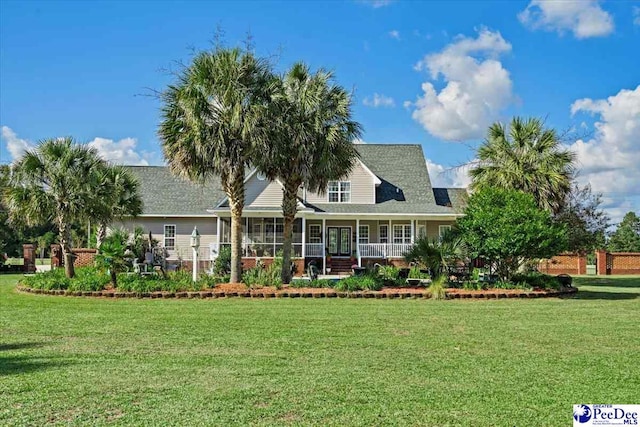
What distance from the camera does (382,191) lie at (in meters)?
Answer: 31.8

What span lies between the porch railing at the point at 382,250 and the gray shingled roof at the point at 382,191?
5.40ft

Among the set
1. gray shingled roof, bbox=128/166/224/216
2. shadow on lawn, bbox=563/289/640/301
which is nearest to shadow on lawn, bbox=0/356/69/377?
shadow on lawn, bbox=563/289/640/301

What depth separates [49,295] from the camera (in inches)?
706

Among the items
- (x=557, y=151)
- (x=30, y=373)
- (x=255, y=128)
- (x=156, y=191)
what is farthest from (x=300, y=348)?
(x=156, y=191)

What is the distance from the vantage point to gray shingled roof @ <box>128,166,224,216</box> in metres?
32.2

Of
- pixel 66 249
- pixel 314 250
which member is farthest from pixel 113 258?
pixel 314 250

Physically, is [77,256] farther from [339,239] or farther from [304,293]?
[304,293]

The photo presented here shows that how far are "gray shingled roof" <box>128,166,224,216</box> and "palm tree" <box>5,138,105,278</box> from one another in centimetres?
1059

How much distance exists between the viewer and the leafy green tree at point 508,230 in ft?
59.0

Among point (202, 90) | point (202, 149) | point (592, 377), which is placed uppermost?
point (202, 90)

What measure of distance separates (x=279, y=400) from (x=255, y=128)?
13076 mm

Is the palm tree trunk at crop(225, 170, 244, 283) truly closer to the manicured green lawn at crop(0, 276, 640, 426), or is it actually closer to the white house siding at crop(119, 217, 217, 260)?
the manicured green lawn at crop(0, 276, 640, 426)

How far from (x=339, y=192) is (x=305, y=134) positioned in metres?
12.3

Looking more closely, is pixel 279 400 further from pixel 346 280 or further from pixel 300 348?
pixel 346 280
